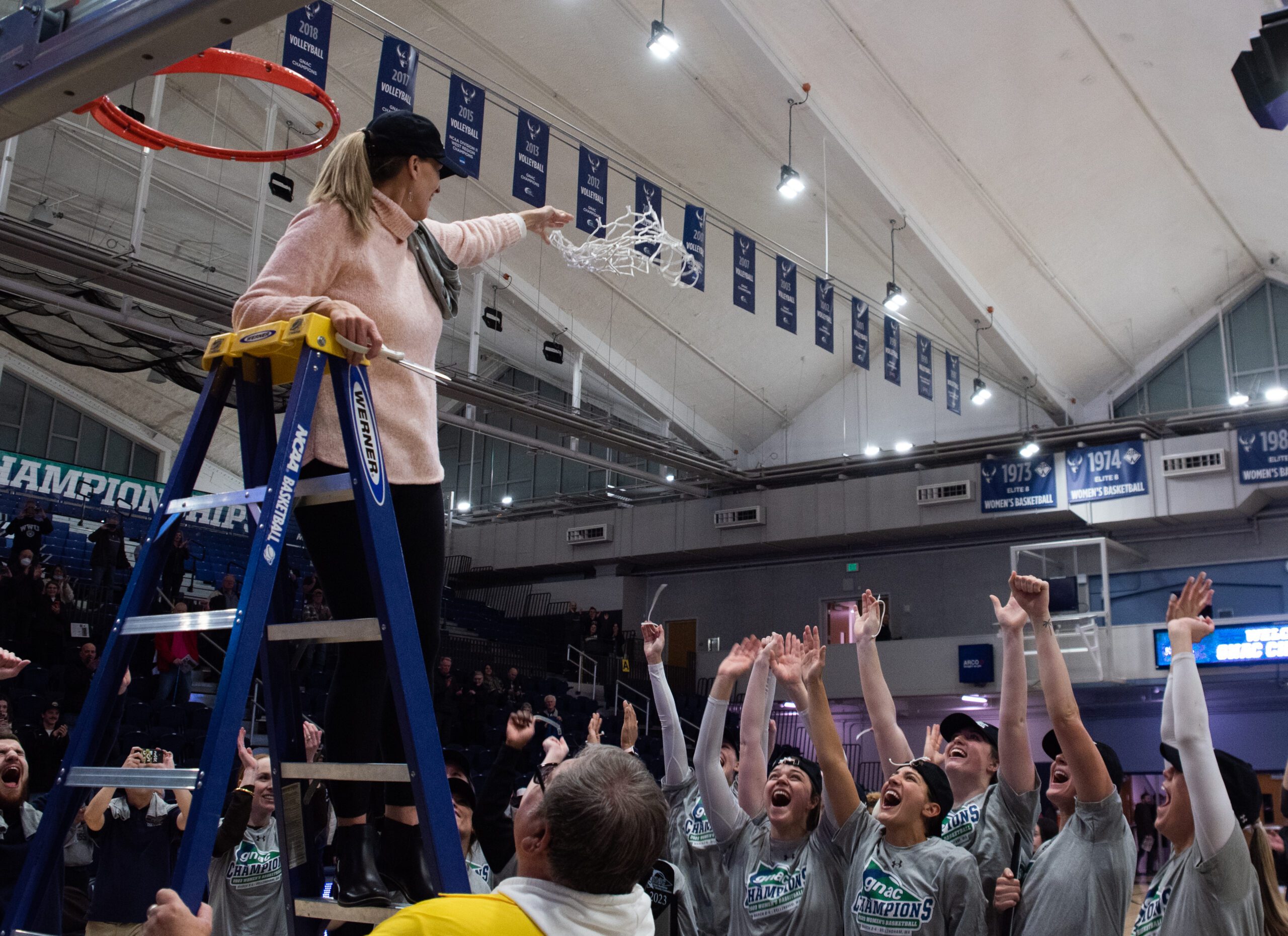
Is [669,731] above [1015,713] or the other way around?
the other way around

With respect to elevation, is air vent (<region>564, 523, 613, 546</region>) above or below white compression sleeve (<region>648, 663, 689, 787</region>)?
above

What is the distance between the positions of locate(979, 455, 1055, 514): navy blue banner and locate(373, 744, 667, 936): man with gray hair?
670 inches

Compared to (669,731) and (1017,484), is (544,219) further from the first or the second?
(1017,484)

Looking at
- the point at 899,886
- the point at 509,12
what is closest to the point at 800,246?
the point at 509,12

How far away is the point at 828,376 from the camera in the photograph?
1983cm

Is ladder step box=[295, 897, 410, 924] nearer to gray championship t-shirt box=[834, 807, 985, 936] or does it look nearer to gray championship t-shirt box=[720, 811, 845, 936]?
gray championship t-shirt box=[834, 807, 985, 936]

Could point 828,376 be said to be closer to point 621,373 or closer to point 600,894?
point 621,373

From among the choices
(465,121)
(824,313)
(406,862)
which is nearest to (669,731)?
(406,862)

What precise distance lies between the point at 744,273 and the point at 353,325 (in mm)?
11098

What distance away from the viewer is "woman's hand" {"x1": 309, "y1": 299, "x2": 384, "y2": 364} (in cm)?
198

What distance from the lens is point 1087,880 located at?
328 cm

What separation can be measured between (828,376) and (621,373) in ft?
13.1

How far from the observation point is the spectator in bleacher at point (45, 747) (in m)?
7.34

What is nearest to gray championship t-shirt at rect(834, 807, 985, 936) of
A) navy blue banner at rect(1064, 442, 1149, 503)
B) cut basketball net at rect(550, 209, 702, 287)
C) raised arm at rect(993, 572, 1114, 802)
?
raised arm at rect(993, 572, 1114, 802)
